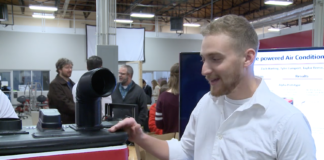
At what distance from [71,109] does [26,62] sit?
9.08 metres

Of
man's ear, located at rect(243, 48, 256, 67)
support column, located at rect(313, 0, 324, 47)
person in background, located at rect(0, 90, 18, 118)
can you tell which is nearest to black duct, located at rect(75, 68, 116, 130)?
man's ear, located at rect(243, 48, 256, 67)

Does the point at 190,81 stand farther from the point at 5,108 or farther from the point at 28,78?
the point at 28,78

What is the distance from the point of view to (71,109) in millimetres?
3232

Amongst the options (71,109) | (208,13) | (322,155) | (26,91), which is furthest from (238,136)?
(208,13)

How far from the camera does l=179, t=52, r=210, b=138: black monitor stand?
65.7 inches

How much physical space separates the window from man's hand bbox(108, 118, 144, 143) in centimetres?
1100

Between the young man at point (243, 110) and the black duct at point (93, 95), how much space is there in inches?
3.9

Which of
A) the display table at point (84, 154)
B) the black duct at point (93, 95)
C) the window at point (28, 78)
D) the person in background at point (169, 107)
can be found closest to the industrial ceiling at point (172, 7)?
the window at point (28, 78)

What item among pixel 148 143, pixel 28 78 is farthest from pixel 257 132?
pixel 28 78

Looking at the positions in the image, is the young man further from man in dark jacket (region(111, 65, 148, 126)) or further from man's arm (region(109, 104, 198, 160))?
man in dark jacket (region(111, 65, 148, 126))

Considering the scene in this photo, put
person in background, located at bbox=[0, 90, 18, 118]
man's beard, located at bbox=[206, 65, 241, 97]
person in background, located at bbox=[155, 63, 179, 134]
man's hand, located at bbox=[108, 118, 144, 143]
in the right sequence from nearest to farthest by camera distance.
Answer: man's hand, located at bbox=[108, 118, 144, 143] < man's beard, located at bbox=[206, 65, 241, 97] < person in background, located at bbox=[0, 90, 18, 118] < person in background, located at bbox=[155, 63, 179, 134]

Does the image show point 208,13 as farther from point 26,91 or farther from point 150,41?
point 26,91

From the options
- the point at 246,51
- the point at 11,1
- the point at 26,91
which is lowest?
the point at 26,91

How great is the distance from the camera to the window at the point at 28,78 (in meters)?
11.2
